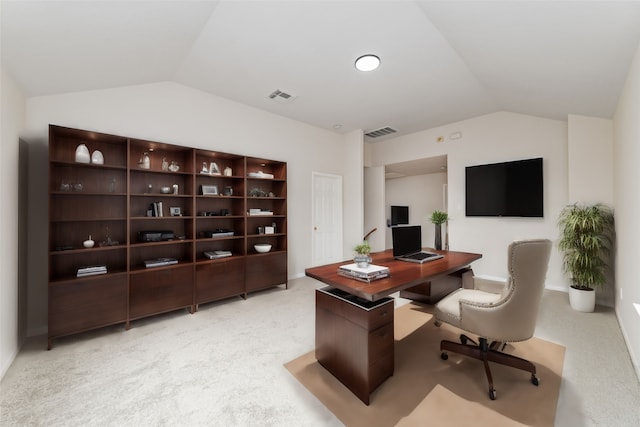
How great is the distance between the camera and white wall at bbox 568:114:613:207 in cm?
326

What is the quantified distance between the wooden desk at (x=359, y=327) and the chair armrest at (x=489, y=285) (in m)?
2.53

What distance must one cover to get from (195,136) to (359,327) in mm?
3332

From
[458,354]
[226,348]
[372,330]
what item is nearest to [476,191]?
[458,354]

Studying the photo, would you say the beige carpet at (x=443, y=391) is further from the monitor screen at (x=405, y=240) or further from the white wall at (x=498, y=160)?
the white wall at (x=498, y=160)

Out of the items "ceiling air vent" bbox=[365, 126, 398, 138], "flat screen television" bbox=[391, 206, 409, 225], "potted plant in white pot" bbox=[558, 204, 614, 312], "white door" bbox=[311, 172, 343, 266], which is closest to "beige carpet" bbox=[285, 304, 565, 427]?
"potted plant in white pot" bbox=[558, 204, 614, 312]

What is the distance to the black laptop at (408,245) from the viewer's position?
2592 millimetres

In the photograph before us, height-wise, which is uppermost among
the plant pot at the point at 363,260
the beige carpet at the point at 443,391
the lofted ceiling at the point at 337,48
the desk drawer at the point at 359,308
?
the lofted ceiling at the point at 337,48

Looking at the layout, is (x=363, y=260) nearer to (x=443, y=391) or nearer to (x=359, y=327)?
(x=359, y=327)

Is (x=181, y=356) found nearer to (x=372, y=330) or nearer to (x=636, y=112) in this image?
(x=372, y=330)

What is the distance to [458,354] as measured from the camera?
2.20 meters

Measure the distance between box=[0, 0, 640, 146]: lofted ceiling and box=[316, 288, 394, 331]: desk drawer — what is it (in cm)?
227

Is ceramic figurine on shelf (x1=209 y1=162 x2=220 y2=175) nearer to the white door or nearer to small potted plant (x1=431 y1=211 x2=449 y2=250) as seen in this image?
the white door

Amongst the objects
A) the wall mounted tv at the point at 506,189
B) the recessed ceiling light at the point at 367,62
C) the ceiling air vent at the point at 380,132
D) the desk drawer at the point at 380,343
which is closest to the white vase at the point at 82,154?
the recessed ceiling light at the point at 367,62

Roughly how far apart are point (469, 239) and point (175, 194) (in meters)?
4.80
